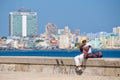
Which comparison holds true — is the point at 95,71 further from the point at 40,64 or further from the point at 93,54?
the point at 40,64

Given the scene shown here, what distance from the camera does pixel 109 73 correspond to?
12.9 m

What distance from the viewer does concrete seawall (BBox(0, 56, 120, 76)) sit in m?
12.8

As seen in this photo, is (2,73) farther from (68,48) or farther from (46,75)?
(68,48)

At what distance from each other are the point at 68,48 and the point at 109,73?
598 ft

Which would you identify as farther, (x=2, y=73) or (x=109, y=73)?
(x=2, y=73)

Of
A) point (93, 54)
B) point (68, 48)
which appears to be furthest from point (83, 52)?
point (68, 48)

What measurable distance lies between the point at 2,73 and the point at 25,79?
193cm

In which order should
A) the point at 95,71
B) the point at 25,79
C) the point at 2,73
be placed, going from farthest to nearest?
the point at 2,73 < the point at 95,71 < the point at 25,79

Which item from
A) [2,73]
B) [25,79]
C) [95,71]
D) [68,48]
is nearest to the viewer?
[25,79]

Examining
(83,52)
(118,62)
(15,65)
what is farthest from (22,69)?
(118,62)

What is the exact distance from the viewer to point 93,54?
44.1 feet

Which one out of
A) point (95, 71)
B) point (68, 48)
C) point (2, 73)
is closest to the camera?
point (95, 71)

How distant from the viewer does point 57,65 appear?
45.0 ft

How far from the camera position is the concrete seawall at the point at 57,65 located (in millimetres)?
12812
